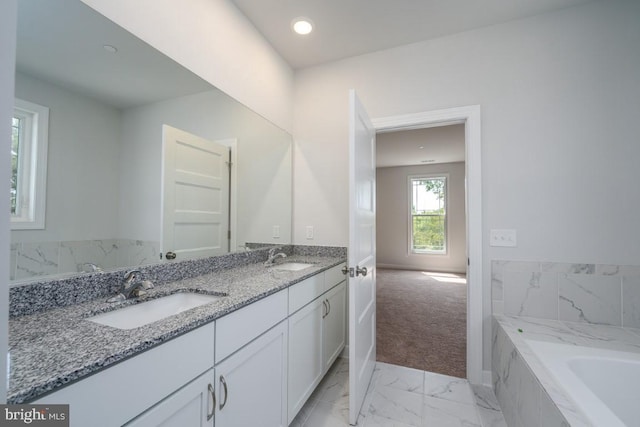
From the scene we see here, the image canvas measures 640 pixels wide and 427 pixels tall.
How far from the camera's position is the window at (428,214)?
6461 millimetres

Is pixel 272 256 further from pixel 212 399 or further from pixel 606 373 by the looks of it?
pixel 606 373

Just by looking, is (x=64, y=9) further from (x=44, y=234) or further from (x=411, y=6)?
(x=411, y=6)

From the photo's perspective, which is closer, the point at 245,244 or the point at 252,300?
the point at 252,300

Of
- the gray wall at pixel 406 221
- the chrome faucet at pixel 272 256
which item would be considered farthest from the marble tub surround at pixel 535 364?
the gray wall at pixel 406 221

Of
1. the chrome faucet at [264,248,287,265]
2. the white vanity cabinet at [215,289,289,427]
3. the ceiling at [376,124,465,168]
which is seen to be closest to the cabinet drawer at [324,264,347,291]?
the chrome faucet at [264,248,287,265]

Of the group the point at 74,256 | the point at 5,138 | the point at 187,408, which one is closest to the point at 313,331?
the point at 187,408

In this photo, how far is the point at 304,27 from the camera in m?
2.06

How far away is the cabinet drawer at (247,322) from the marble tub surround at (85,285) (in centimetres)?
56

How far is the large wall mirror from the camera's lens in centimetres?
96

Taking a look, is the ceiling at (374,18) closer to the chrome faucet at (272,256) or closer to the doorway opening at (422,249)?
the chrome faucet at (272,256)

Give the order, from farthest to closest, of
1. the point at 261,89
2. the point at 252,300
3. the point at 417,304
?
the point at 417,304
the point at 261,89
the point at 252,300

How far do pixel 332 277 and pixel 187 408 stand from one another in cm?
134

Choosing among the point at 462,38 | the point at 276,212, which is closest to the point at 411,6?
the point at 462,38

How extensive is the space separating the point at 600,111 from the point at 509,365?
1.75 m
